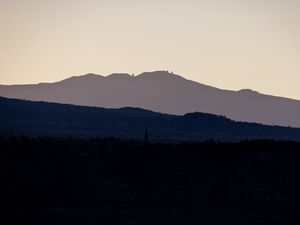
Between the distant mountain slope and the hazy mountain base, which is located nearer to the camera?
the hazy mountain base

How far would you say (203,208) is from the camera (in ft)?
146

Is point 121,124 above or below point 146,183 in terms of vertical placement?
above

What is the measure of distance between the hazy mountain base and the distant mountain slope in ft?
159

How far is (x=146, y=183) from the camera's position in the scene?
46062 millimetres

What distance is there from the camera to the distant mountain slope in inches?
4090

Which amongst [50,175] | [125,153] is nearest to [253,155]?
[125,153]

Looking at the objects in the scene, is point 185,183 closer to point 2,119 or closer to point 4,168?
point 4,168

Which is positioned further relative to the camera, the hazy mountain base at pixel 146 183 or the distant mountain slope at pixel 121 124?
the distant mountain slope at pixel 121 124

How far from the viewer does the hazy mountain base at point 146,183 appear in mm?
43062

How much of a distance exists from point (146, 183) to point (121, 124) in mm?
71097

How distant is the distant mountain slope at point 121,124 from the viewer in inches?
4090

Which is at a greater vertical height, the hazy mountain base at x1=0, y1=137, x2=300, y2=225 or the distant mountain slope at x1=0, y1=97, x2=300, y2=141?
the distant mountain slope at x1=0, y1=97, x2=300, y2=141

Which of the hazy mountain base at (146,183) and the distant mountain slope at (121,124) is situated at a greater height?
the distant mountain slope at (121,124)

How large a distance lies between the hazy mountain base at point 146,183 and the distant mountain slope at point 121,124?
4834cm
